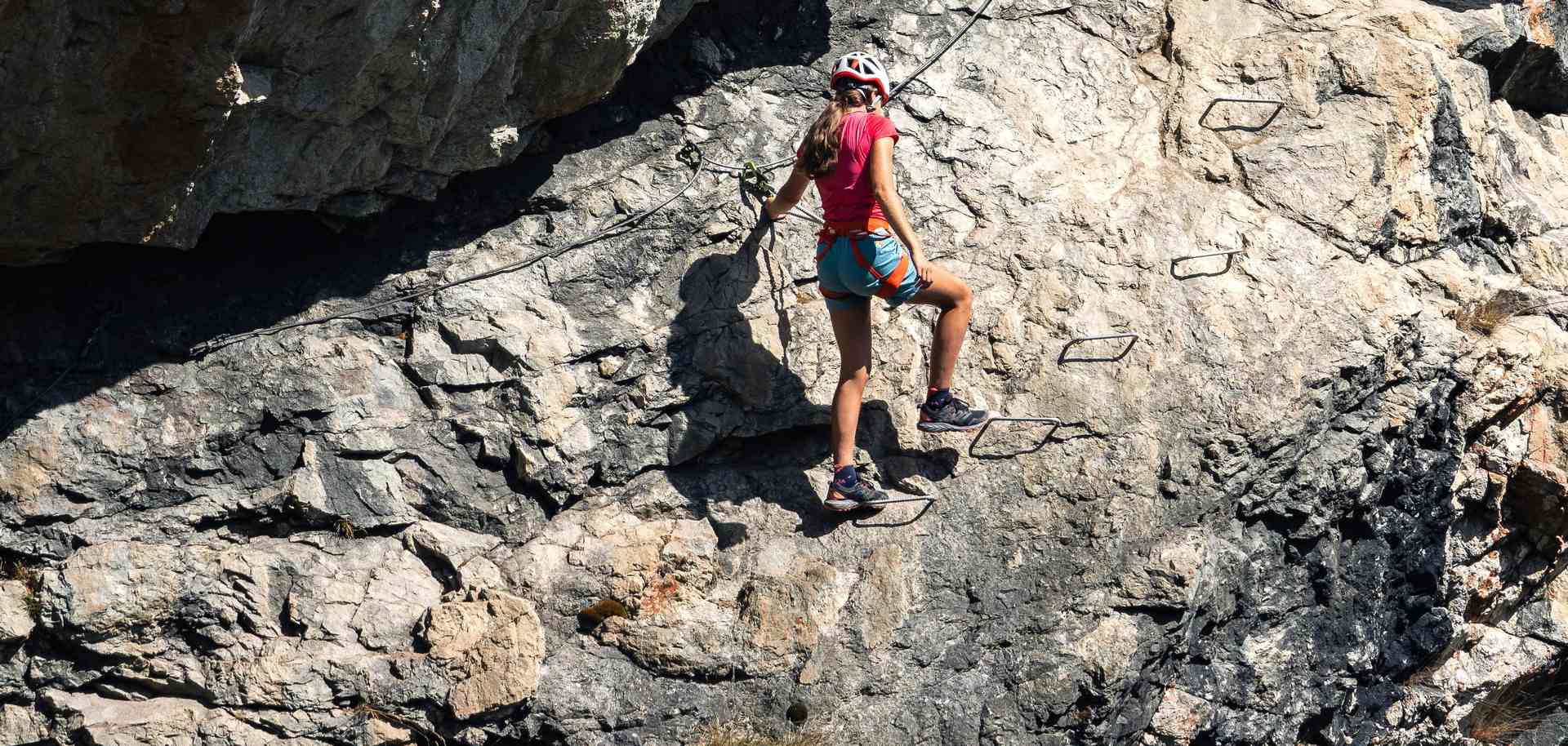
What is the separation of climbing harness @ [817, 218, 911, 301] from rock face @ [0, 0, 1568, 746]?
85cm

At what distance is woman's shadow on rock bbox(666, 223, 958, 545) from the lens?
251 inches

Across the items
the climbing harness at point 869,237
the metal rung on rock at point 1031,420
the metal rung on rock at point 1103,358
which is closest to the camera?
the climbing harness at point 869,237

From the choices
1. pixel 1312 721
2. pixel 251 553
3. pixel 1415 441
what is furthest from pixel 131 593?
pixel 1415 441

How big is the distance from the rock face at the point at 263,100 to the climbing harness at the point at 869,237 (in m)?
1.53

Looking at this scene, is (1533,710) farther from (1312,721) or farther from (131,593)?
(131,593)

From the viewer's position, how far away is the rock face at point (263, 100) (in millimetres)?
4316

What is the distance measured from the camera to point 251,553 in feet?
18.2

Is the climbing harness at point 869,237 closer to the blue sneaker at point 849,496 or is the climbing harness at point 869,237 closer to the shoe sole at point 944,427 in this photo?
the shoe sole at point 944,427

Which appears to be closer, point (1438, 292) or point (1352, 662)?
point (1352, 662)

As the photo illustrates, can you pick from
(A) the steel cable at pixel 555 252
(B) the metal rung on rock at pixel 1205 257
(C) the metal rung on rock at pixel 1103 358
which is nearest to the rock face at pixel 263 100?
(A) the steel cable at pixel 555 252

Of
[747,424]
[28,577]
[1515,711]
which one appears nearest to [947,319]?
[747,424]

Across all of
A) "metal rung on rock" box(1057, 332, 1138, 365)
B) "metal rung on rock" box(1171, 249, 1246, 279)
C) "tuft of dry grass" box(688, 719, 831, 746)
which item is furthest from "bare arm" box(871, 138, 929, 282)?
"tuft of dry grass" box(688, 719, 831, 746)

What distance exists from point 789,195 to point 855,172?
2.34ft

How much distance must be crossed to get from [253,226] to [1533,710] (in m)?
8.40
